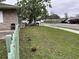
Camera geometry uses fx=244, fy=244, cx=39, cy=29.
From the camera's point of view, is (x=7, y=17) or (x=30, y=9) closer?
(x=7, y=17)

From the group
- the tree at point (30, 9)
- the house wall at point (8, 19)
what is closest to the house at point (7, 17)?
the house wall at point (8, 19)

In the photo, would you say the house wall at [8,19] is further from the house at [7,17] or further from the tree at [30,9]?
the tree at [30,9]

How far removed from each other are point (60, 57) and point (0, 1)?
24.1m

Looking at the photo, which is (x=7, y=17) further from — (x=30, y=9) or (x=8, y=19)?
(x=30, y=9)

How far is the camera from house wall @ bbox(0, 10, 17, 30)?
28.3 m

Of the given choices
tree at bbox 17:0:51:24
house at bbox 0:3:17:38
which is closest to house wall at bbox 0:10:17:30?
house at bbox 0:3:17:38

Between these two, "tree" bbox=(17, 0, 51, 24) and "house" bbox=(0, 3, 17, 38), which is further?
"tree" bbox=(17, 0, 51, 24)

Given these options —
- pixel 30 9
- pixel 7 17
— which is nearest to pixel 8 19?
pixel 7 17

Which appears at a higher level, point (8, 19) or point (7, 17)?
point (7, 17)

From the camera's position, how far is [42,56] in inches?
387

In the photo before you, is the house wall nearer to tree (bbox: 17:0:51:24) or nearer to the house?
the house

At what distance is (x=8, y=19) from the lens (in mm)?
28734

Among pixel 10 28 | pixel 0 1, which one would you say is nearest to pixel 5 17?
pixel 10 28

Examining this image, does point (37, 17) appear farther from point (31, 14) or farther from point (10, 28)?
point (10, 28)
